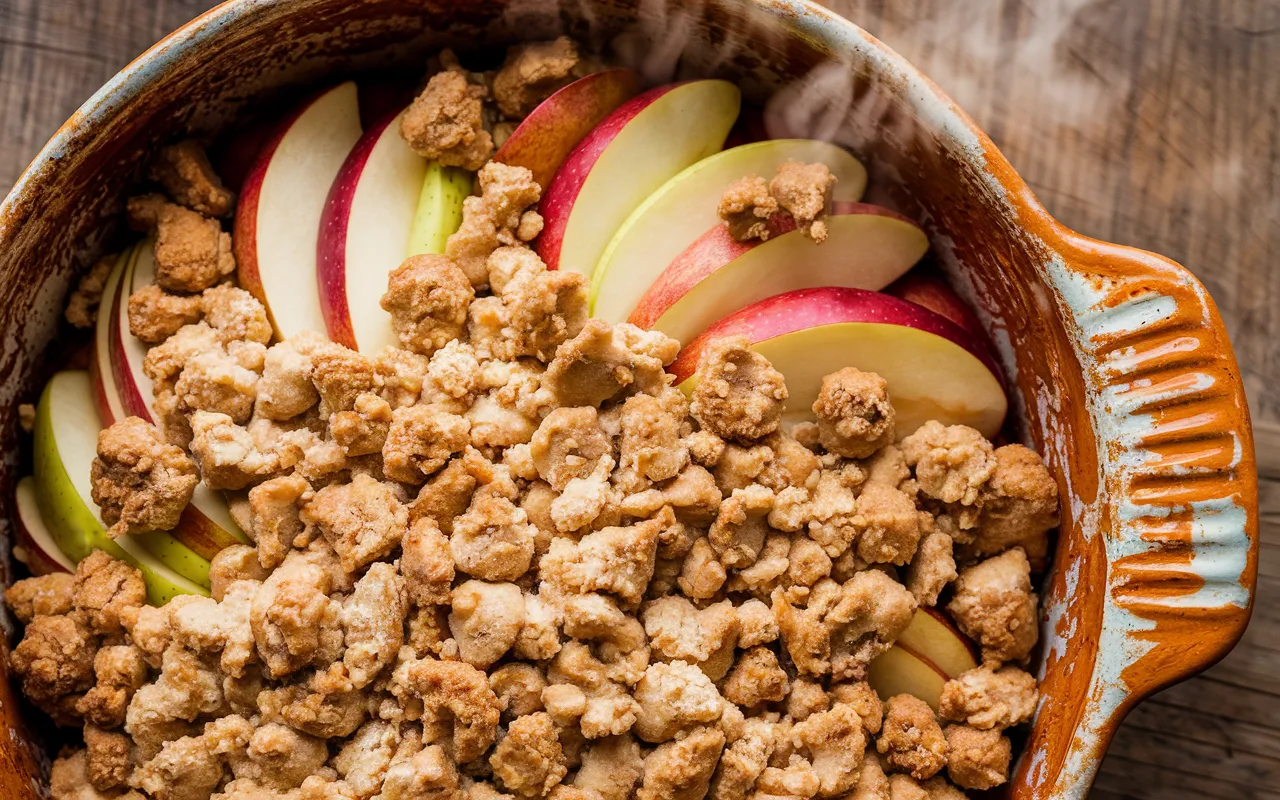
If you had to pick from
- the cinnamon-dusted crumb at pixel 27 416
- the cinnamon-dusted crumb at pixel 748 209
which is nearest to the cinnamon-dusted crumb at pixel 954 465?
the cinnamon-dusted crumb at pixel 748 209

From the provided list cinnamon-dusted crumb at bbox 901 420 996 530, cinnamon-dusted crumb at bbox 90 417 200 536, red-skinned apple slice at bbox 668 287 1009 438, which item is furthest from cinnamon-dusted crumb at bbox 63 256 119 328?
cinnamon-dusted crumb at bbox 901 420 996 530

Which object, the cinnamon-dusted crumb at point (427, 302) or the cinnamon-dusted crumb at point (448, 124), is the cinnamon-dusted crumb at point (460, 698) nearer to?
the cinnamon-dusted crumb at point (427, 302)

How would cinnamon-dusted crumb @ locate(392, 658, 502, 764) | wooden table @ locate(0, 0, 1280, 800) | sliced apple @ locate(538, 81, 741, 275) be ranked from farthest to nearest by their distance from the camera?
wooden table @ locate(0, 0, 1280, 800), sliced apple @ locate(538, 81, 741, 275), cinnamon-dusted crumb @ locate(392, 658, 502, 764)

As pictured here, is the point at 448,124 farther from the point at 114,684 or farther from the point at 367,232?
the point at 114,684

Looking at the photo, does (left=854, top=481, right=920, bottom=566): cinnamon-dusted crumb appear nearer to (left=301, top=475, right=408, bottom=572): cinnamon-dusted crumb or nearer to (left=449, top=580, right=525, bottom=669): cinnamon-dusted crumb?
(left=449, top=580, right=525, bottom=669): cinnamon-dusted crumb

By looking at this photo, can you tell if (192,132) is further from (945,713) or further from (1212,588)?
(1212,588)

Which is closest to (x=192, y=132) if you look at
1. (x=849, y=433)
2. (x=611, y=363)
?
(x=611, y=363)

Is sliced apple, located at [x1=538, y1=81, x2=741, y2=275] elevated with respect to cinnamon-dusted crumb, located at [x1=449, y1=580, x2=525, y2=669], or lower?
elevated

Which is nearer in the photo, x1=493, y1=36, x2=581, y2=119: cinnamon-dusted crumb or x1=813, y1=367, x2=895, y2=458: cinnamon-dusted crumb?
x1=813, y1=367, x2=895, y2=458: cinnamon-dusted crumb
